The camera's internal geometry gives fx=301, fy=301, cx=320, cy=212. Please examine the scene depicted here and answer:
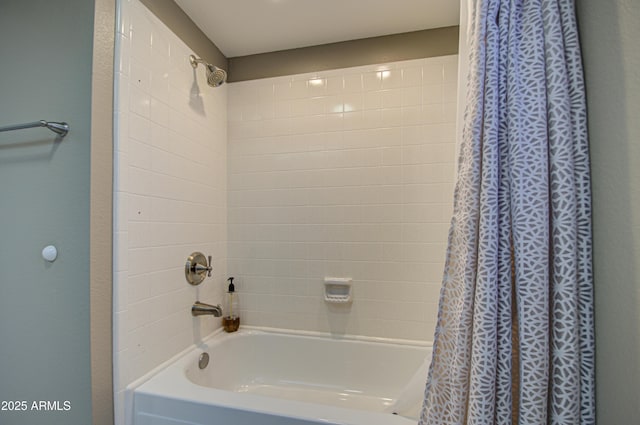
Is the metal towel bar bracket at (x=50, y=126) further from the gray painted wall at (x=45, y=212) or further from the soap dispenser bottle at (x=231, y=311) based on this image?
the soap dispenser bottle at (x=231, y=311)

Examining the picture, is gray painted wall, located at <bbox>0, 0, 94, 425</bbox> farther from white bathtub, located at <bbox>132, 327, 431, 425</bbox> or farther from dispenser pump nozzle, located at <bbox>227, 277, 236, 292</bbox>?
dispenser pump nozzle, located at <bbox>227, 277, 236, 292</bbox>

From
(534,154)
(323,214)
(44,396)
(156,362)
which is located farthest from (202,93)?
(534,154)

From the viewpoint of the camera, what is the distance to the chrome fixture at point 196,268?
5.44 ft

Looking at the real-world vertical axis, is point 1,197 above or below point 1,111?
below

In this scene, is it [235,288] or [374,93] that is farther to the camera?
[235,288]

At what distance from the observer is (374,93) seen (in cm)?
187

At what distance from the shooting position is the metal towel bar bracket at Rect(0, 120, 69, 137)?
1140mm

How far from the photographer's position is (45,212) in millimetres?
1230

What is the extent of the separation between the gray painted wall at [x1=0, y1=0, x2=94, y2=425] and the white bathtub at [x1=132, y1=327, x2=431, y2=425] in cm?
30

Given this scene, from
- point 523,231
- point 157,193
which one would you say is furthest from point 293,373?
point 523,231

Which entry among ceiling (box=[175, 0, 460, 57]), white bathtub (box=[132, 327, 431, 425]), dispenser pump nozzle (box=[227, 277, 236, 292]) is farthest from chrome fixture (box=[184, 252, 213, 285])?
ceiling (box=[175, 0, 460, 57])

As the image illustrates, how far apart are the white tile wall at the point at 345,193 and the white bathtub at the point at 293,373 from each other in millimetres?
Answer: 97

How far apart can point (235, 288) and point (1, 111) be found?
1.47 meters

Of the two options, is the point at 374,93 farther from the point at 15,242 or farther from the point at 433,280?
the point at 15,242
